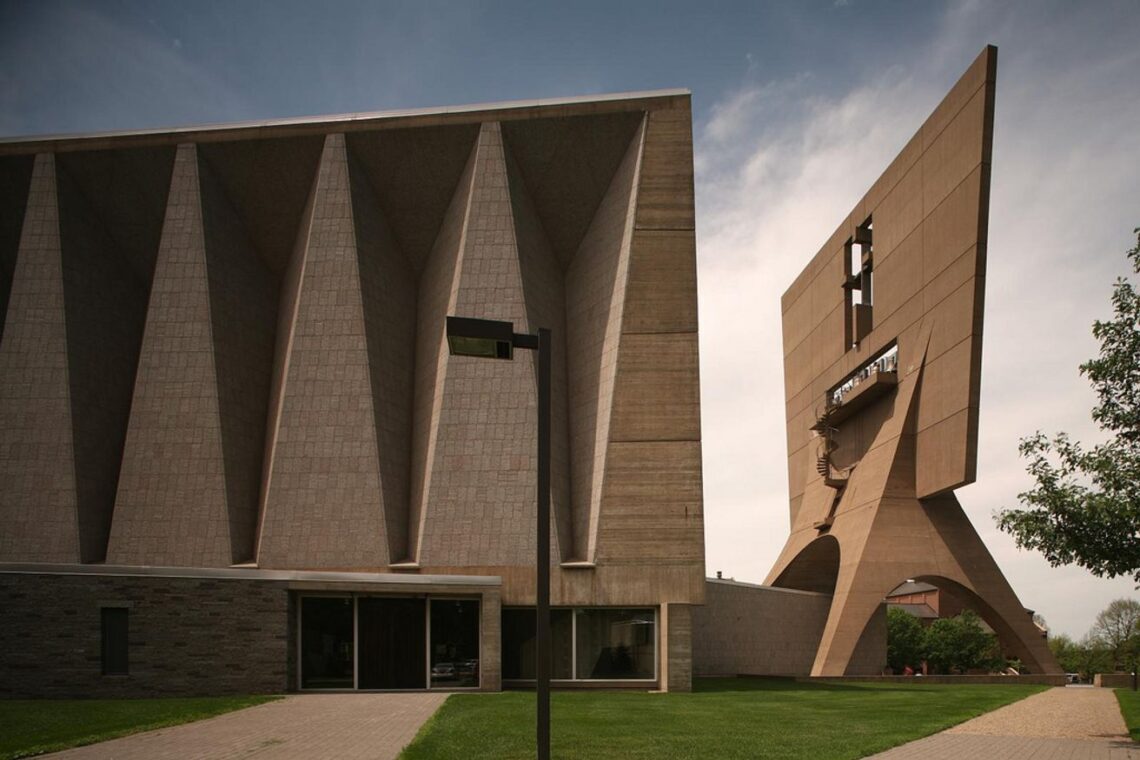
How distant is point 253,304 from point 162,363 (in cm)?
389

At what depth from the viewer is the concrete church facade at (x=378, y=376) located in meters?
27.6

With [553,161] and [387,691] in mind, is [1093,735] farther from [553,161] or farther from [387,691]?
[553,161]

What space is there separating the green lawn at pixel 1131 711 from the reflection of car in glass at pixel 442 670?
50.7 feet

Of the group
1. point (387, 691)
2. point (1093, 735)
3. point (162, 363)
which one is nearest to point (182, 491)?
point (162, 363)

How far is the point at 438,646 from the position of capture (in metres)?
25.7

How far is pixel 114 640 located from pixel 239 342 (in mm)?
11926

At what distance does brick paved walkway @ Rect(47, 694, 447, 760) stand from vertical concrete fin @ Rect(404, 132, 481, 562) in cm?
936

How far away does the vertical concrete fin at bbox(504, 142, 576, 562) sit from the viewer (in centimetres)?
2925

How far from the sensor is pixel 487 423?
96.4 feet

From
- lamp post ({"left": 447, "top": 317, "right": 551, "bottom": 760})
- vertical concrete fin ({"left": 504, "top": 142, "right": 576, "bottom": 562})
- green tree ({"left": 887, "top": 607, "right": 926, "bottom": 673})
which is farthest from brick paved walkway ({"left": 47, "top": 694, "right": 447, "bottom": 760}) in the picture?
green tree ({"left": 887, "top": 607, "right": 926, "bottom": 673})

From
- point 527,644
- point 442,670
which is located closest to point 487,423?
point 527,644

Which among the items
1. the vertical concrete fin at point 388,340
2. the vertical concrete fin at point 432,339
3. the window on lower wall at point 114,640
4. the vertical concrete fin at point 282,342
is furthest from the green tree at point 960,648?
the window on lower wall at point 114,640

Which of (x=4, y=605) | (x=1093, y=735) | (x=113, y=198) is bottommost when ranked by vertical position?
(x=1093, y=735)

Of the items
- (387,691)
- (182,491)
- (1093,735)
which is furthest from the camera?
(182,491)
